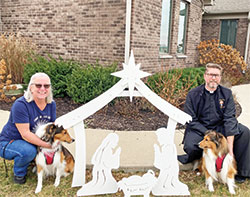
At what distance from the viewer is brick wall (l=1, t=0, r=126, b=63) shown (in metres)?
7.30

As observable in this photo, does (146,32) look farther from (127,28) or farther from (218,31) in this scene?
(218,31)

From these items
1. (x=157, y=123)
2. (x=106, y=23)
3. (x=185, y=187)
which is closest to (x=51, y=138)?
(x=185, y=187)

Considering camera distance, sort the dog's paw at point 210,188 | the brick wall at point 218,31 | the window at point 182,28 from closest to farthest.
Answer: the dog's paw at point 210,188 < the window at point 182,28 < the brick wall at point 218,31

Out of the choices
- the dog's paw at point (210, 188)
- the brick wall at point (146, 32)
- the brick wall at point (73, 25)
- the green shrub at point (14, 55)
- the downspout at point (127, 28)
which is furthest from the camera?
the green shrub at point (14, 55)

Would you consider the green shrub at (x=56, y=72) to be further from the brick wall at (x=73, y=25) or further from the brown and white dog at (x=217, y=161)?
the brown and white dog at (x=217, y=161)

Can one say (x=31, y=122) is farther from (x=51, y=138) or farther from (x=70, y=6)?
(x=70, y=6)

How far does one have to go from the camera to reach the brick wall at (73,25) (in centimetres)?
730

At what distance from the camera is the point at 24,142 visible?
2918 millimetres

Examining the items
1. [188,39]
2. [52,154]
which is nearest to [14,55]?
[52,154]

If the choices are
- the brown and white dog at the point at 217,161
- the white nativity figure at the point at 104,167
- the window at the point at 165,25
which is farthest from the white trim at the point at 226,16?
the white nativity figure at the point at 104,167

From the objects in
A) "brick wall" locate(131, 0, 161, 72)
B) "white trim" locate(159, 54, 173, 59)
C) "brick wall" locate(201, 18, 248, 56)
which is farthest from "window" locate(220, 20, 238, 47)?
"brick wall" locate(131, 0, 161, 72)

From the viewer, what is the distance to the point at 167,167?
2.82m

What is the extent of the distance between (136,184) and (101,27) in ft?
19.2

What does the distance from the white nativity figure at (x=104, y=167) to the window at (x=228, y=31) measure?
14.2 m
